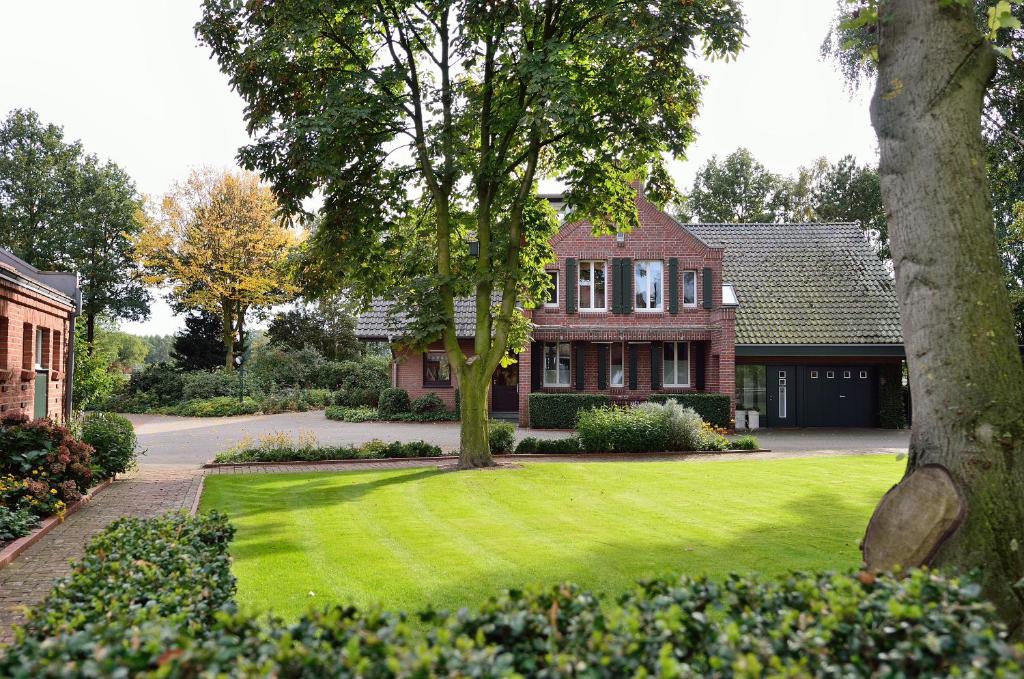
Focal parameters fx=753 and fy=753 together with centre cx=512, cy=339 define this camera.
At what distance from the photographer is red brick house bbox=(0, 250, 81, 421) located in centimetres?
1191

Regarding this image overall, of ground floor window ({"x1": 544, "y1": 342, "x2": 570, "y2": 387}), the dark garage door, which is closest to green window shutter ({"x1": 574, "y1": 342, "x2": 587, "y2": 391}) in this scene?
ground floor window ({"x1": 544, "y1": 342, "x2": 570, "y2": 387})

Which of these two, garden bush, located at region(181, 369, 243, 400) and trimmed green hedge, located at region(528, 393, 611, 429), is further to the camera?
garden bush, located at region(181, 369, 243, 400)

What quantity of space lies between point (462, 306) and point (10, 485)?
2126 cm

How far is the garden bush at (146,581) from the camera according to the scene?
323 centimetres

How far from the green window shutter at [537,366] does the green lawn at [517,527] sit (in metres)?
12.4

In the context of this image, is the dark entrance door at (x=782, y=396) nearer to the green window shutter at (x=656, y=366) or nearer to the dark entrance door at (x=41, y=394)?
the green window shutter at (x=656, y=366)

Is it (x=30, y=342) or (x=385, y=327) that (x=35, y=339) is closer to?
(x=30, y=342)

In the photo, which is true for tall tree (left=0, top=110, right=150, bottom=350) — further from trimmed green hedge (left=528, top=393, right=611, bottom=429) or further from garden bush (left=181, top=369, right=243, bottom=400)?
trimmed green hedge (left=528, top=393, right=611, bottom=429)

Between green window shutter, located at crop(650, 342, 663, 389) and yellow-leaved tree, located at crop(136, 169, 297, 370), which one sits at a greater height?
yellow-leaved tree, located at crop(136, 169, 297, 370)

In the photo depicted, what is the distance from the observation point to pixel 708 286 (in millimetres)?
26094

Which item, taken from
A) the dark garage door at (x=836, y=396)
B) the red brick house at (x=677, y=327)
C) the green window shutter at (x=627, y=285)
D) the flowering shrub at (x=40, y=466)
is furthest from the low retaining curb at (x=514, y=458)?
the dark garage door at (x=836, y=396)

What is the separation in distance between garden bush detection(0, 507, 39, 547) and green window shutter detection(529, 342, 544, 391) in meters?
19.1

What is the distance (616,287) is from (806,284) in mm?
7171

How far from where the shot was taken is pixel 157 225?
122 feet
